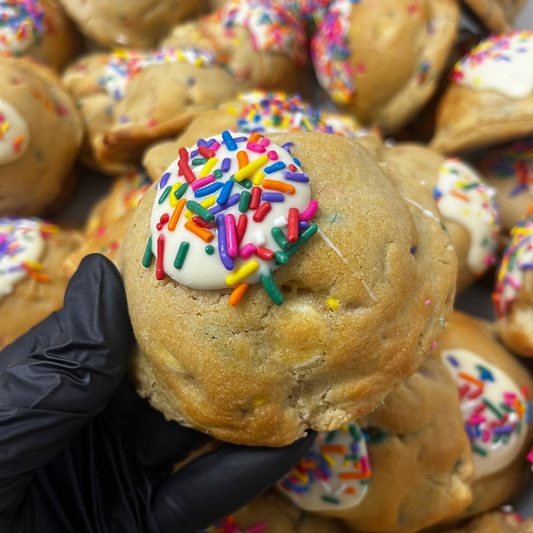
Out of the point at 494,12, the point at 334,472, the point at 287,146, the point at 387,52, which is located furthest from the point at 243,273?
the point at 494,12

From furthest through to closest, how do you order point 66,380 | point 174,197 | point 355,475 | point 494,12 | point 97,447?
point 494,12 < point 355,475 < point 97,447 < point 66,380 < point 174,197

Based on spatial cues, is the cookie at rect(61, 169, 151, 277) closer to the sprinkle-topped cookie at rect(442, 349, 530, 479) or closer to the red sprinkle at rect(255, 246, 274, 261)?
the red sprinkle at rect(255, 246, 274, 261)

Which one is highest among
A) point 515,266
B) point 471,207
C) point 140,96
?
point 140,96

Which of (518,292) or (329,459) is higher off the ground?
(518,292)

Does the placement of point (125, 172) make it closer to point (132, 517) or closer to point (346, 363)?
point (132, 517)

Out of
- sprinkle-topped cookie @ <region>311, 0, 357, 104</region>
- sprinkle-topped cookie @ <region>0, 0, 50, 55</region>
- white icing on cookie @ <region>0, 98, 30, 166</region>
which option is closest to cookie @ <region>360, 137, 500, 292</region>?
sprinkle-topped cookie @ <region>311, 0, 357, 104</region>

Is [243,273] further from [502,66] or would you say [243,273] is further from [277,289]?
[502,66]

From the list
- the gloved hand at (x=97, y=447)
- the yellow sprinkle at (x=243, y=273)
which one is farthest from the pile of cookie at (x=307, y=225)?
the gloved hand at (x=97, y=447)

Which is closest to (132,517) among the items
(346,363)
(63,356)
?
(63,356)
